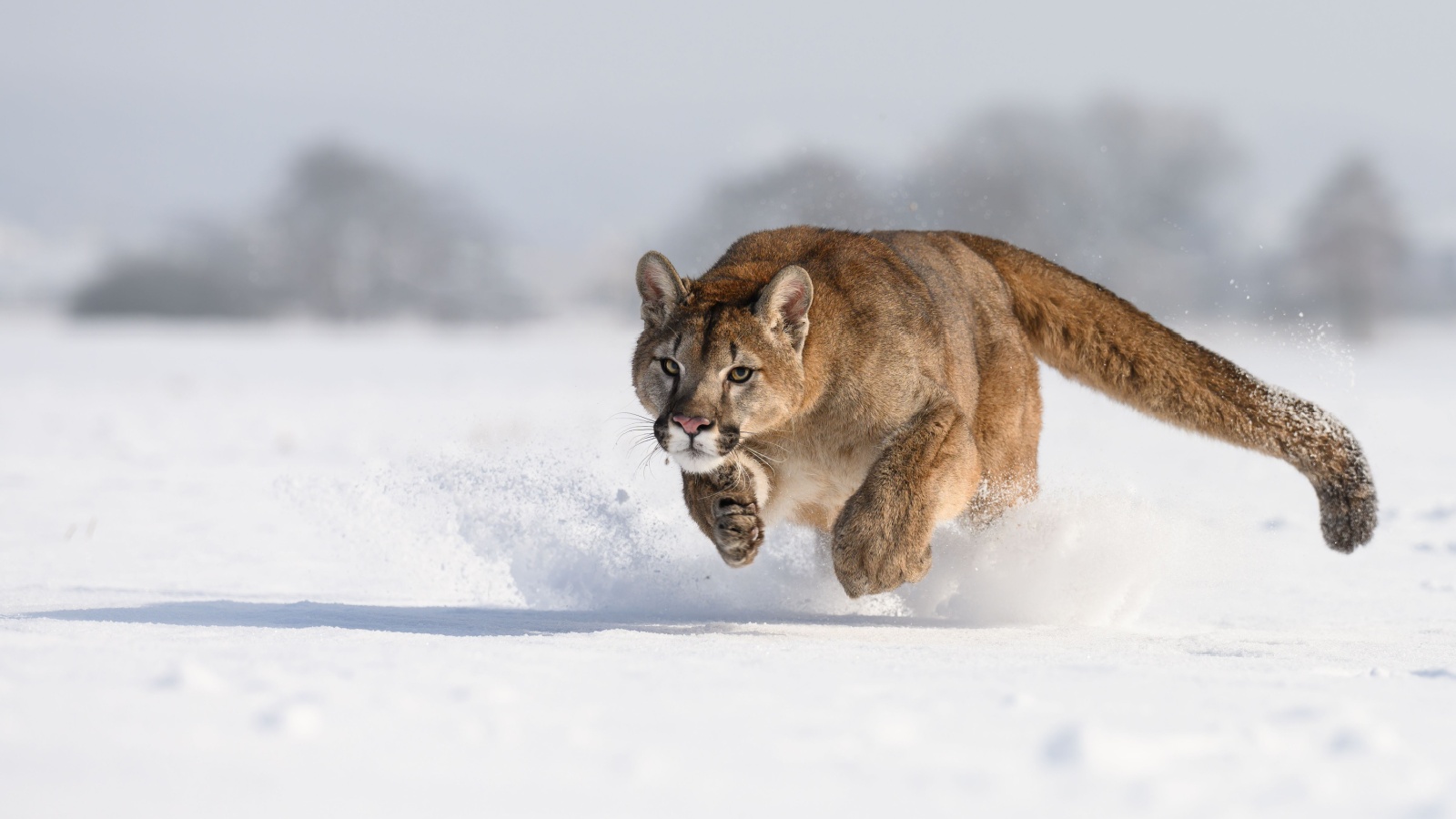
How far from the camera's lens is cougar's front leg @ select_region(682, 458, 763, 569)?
4.64 meters

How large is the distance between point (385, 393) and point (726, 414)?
14.6 m

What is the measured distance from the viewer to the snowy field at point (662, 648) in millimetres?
2350

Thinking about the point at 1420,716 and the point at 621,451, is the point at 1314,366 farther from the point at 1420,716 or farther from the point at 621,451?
the point at 1420,716

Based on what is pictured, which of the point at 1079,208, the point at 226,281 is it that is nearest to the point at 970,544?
the point at 1079,208

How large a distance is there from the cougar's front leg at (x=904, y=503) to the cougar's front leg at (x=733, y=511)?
0.33 m

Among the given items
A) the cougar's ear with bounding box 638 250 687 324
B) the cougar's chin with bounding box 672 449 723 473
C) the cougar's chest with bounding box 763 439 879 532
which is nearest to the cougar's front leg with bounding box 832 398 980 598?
the cougar's chest with bounding box 763 439 879 532

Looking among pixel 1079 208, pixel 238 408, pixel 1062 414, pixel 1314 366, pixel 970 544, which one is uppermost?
pixel 1079 208

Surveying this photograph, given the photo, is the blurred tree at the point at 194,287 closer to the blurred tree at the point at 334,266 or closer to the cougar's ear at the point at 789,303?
the blurred tree at the point at 334,266

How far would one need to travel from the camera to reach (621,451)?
10.5 meters

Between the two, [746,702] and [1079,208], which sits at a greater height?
[1079,208]

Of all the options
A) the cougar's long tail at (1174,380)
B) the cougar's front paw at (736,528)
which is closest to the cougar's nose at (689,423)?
the cougar's front paw at (736,528)

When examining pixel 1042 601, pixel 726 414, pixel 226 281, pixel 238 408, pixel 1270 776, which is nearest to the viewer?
pixel 1270 776

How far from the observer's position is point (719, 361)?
4.50 m

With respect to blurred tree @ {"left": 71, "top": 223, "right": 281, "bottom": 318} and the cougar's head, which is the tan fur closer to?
the cougar's head
